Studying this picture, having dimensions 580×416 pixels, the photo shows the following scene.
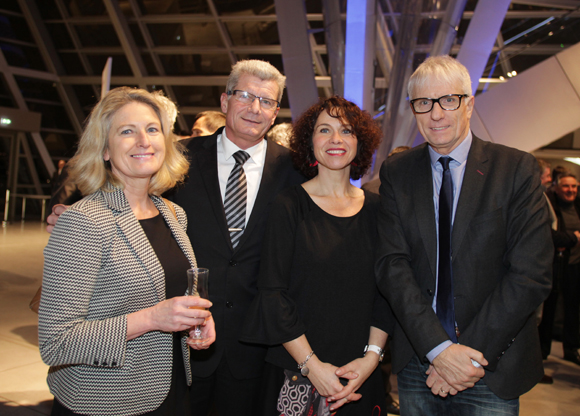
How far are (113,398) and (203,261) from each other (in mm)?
739

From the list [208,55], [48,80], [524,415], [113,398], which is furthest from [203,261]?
[48,80]

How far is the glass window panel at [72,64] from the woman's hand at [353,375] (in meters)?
17.9

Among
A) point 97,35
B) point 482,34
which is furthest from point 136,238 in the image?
point 97,35

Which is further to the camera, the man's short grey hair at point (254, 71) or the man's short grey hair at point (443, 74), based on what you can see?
the man's short grey hair at point (254, 71)

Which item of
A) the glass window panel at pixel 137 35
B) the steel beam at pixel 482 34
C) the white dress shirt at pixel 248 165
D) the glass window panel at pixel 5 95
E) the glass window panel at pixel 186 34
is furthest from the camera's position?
the glass window panel at pixel 5 95

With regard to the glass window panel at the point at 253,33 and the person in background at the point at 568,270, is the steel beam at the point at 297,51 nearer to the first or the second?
the person in background at the point at 568,270

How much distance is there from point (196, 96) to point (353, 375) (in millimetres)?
14828

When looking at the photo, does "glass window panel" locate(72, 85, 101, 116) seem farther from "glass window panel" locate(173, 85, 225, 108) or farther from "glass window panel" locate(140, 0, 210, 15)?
"glass window panel" locate(140, 0, 210, 15)

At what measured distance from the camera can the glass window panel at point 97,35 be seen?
1573 centimetres

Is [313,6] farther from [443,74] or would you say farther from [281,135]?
[443,74]

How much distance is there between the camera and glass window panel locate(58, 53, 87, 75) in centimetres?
1686

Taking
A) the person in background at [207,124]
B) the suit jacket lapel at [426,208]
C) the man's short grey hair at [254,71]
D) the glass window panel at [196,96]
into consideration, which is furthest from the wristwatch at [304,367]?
the glass window panel at [196,96]

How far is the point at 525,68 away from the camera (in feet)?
23.1

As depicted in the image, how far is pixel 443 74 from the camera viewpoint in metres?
1.84
